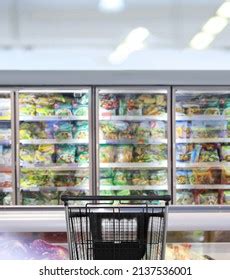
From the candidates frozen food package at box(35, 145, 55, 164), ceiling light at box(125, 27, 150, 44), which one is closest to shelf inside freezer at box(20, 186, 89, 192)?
frozen food package at box(35, 145, 55, 164)

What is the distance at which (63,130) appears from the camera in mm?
4559

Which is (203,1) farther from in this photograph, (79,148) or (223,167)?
(79,148)

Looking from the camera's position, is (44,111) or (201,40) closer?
(44,111)

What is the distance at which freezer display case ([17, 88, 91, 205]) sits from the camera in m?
4.46

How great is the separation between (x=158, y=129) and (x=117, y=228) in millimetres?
3257

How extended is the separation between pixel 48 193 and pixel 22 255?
9.42 feet

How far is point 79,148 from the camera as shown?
4.53m

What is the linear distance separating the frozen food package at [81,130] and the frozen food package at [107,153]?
221mm

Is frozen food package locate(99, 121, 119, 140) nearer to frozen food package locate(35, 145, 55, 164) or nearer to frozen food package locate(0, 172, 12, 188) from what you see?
frozen food package locate(35, 145, 55, 164)

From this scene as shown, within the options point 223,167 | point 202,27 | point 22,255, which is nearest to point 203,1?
point 202,27

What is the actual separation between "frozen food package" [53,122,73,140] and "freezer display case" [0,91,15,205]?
47 cm

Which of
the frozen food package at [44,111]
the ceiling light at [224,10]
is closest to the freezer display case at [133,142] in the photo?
the frozen food package at [44,111]

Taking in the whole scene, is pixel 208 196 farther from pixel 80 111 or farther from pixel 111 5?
pixel 111 5

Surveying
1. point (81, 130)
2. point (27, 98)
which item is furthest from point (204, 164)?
point (27, 98)
